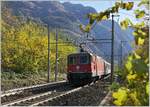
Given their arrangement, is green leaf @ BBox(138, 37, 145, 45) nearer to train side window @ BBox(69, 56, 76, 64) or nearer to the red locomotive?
the red locomotive

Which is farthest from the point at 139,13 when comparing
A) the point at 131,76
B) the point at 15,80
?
the point at 15,80

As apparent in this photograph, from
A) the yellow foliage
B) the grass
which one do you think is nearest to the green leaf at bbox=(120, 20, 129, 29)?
the yellow foliage

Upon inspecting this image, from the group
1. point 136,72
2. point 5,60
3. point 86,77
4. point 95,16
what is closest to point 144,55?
point 136,72

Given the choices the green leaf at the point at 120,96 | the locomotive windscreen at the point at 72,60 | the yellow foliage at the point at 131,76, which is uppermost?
the yellow foliage at the point at 131,76

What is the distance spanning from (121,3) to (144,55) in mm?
800

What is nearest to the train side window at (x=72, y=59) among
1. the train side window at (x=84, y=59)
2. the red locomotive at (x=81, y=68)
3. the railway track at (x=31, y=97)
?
the red locomotive at (x=81, y=68)

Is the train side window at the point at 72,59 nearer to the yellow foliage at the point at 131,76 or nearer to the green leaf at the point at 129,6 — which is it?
the green leaf at the point at 129,6

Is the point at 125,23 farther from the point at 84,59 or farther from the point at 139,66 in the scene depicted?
the point at 84,59

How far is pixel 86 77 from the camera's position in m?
34.6

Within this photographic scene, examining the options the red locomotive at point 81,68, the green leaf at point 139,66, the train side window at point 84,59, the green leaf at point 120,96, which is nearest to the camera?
the green leaf at point 139,66

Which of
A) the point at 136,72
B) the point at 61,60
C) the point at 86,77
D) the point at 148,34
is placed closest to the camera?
the point at 136,72

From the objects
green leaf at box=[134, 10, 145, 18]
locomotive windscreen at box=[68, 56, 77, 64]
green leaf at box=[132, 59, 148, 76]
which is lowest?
locomotive windscreen at box=[68, 56, 77, 64]

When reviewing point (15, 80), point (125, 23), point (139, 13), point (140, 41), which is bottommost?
point (15, 80)

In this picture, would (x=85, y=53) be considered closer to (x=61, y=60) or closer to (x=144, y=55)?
(x=144, y=55)
